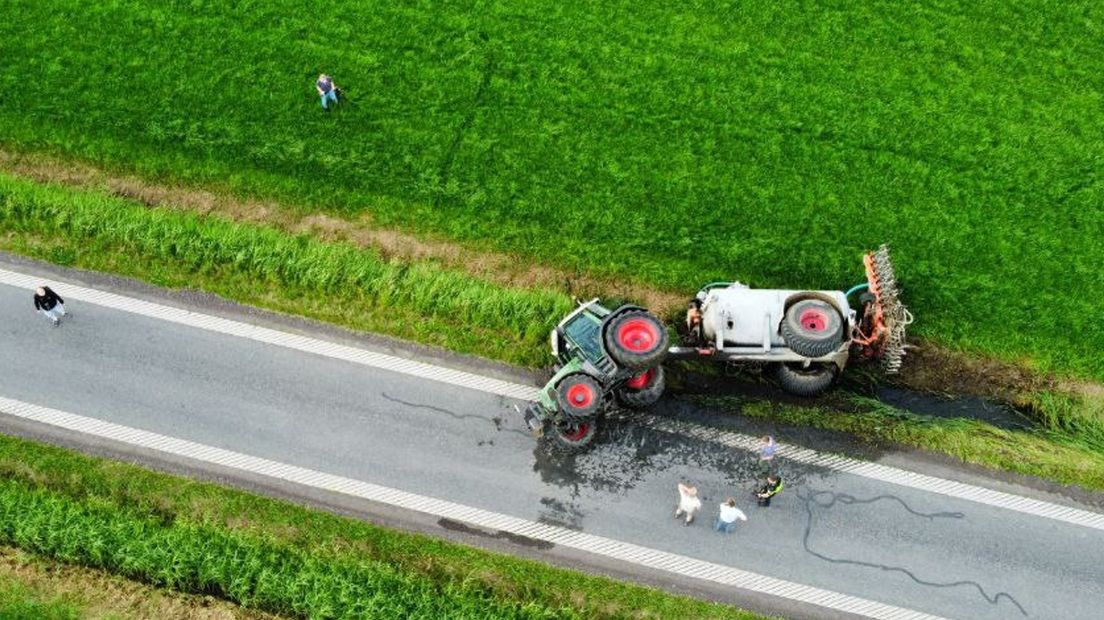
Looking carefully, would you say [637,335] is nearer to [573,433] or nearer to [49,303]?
[573,433]

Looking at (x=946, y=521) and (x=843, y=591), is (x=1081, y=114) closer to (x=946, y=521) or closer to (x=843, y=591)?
(x=946, y=521)

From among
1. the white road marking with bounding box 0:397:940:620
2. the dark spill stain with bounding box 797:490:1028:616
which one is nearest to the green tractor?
the white road marking with bounding box 0:397:940:620

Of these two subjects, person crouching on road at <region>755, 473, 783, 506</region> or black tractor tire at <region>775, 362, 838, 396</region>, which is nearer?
person crouching on road at <region>755, 473, 783, 506</region>

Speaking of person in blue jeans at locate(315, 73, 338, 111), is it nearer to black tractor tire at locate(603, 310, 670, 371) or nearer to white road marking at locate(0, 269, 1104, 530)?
white road marking at locate(0, 269, 1104, 530)

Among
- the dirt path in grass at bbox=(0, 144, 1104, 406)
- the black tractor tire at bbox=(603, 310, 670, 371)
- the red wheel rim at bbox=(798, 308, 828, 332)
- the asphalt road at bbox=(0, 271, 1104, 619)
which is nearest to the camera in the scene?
the black tractor tire at bbox=(603, 310, 670, 371)

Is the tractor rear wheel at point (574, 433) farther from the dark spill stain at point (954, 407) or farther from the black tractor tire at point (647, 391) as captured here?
the dark spill stain at point (954, 407)

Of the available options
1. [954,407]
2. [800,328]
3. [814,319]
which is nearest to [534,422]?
[800,328]

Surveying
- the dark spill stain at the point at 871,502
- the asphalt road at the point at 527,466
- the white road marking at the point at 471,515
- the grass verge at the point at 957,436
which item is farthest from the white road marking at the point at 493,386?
the white road marking at the point at 471,515
